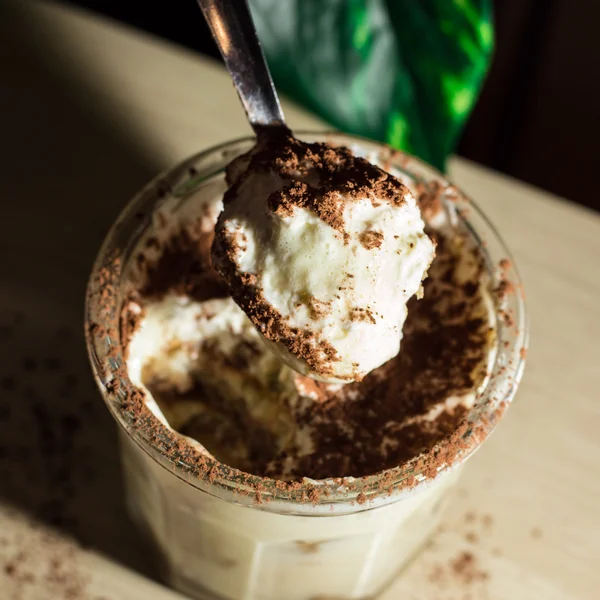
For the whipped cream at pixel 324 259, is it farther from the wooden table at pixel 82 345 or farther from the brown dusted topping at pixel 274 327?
the wooden table at pixel 82 345

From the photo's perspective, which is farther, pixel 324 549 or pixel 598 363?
pixel 598 363

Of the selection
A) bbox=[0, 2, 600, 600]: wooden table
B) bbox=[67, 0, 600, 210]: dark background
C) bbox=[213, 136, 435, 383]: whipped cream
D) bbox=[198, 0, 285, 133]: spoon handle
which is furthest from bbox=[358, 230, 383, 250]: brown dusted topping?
bbox=[67, 0, 600, 210]: dark background

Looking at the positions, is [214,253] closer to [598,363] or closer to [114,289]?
[114,289]

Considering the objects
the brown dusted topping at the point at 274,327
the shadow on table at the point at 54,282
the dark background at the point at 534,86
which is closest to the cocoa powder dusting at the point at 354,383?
the brown dusted topping at the point at 274,327

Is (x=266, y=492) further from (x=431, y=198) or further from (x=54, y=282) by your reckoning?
(x=54, y=282)

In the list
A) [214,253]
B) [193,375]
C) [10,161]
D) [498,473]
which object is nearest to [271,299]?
[214,253]

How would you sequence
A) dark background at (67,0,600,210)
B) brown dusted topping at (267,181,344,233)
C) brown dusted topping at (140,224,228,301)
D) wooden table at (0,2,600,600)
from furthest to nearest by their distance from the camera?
dark background at (67,0,600,210), wooden table at (0,2,600,600), brown dusted topping at (140,224,228,301), brown dusted topping at (267,181,344,233)

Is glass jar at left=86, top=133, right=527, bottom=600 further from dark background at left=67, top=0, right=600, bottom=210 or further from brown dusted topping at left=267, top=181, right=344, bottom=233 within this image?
dark background at left=67, top=0, right=600, bottom=210

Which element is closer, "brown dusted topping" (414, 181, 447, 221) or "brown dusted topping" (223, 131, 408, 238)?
"brown dusted topping" (223, 131, 408, 238)
